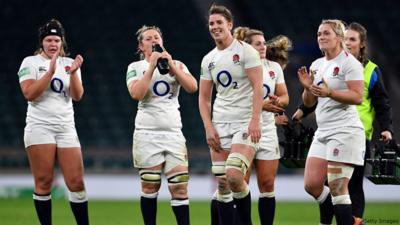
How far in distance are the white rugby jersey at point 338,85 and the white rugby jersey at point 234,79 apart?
552 millimetres

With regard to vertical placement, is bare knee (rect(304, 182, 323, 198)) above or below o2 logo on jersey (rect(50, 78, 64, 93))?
below

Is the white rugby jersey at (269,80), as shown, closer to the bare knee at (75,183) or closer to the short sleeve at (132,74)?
the short sleeve at (132,74)

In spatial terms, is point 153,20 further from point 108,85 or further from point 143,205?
point 143,205

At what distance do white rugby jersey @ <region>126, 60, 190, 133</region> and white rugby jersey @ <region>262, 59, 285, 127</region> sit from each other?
80cm

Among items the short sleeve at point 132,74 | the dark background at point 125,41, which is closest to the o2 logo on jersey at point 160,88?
the short sleeve at point 132,74

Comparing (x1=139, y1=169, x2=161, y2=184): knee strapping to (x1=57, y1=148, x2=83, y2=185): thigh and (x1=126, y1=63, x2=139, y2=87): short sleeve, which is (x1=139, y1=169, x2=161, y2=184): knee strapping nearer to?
(x1=57, y1=148, x2=83, y2=185): thigh

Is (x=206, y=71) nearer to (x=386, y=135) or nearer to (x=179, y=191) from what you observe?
(x=179, y=191)

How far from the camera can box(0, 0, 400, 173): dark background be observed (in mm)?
19047

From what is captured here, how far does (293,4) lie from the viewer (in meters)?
22.5

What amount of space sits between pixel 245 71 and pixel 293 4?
1494 cm

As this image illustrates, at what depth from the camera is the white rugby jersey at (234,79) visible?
7.80 m

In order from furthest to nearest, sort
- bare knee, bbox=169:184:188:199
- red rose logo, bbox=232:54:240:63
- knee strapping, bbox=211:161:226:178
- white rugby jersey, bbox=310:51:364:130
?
bare knee, bbox=169:184:188:199
knee strapping, bbox=211:161:226:178
red rose logo, bbox=232:54:240:63
white rugby jersey, bbox=310:51:364:130

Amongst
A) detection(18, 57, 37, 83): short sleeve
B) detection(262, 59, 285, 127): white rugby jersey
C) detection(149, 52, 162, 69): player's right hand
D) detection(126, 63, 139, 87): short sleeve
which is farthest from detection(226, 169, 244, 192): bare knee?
detection(18, 57, 37, 83): short sleeve

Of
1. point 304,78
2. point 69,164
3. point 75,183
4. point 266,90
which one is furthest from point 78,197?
point 304,78
